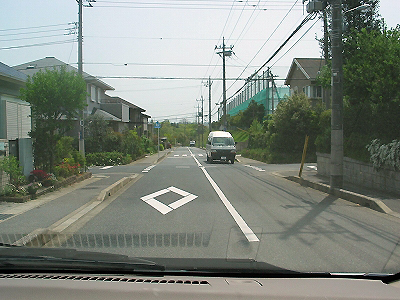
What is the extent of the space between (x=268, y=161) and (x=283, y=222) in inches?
934

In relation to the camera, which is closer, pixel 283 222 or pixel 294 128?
pixel 283 222

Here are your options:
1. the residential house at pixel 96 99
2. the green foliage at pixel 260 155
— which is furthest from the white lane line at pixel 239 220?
the residential house at pixel 96 99

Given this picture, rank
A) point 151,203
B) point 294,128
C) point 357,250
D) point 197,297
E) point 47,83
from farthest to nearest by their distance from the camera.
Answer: point 294,128 → point 47,83 → point 151,203 → point 357,250 → point 197,297

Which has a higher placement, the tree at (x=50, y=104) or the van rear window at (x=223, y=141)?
the tree at (x=50, y=104)

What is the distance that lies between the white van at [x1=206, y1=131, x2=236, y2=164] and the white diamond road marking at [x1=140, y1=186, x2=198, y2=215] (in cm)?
1779

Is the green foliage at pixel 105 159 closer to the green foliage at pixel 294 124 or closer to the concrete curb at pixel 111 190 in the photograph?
the green foliage at pixel 294 124

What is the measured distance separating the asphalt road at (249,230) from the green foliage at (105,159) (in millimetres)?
18289

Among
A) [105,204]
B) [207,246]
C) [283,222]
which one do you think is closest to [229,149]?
[105,204]

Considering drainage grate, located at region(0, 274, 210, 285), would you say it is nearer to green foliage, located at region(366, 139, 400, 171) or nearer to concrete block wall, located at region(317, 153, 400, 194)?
green foliage, located at region(366, 139, 400, 171)

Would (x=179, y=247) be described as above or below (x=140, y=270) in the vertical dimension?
below

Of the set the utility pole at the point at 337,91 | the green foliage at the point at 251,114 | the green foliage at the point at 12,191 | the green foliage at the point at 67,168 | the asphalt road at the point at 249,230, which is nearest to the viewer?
the asphalt road at the point at 249,230

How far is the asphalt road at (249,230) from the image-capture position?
20.7 ft

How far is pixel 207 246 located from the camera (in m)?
6.88

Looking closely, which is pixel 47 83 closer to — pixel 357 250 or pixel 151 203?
pixel 151 203
